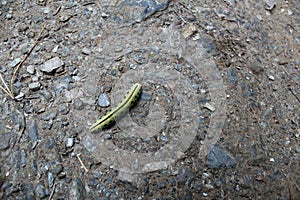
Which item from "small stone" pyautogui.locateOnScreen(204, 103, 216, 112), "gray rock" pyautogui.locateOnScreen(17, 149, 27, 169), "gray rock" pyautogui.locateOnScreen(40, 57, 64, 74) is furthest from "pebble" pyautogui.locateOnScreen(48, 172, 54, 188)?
"small stone" pyautogui.locateOnScreen(204, 103, 216, 112)

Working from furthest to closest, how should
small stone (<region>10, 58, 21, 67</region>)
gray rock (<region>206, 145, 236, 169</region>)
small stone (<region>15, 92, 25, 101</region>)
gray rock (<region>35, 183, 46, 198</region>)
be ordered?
small stone (<region>10, 58, 21, 67</region>), small stone (<region>15, 92, 25, 101</region>), gray rock (<region>206, 145, 236, 169</region>), gray rock (<region>35, 183, 46, 198</region>)

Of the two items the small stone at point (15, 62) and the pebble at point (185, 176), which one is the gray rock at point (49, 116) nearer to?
the small stone at point (15, 62)

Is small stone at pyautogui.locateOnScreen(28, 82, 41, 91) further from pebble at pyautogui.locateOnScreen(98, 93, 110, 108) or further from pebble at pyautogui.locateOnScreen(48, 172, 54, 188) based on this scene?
pebble at pyautogui.locateOnScreen(48, 172, 54, 188)

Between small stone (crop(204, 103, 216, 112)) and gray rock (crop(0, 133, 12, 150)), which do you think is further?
small stone (crop(204, 103, 216, 112))

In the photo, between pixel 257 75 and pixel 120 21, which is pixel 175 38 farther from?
pixel 257 75

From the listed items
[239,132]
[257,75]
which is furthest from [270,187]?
[257,75]

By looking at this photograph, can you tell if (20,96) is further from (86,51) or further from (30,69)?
(86,51)
